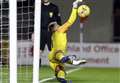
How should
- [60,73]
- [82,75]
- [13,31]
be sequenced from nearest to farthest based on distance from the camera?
[13,31] < [60,73] < [82,75]

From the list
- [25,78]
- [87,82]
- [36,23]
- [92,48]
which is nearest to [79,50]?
[92,48]

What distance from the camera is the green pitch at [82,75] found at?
34.6ft

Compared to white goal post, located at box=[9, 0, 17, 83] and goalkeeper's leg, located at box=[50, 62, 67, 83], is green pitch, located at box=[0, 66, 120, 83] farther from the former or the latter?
white goal post, located at box=[9, 0, 17, 83]

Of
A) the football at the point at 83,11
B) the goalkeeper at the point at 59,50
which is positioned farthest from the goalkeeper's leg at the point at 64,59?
the football at the point at 83,11

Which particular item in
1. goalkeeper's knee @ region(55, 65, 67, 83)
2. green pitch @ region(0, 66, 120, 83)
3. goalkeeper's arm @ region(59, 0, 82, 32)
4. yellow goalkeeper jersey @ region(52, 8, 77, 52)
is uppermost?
goalkeeper's arm @ region(59, 0, 82, 32)

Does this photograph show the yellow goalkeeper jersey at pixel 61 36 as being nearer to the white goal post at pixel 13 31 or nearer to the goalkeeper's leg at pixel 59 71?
the goalkeeper's leg at pixel 59 71

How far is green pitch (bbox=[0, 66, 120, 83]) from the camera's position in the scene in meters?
10.6

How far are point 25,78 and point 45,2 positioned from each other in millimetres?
1580

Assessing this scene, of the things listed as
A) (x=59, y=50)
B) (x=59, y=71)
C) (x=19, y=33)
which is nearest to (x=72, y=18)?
(x=59, y=50)

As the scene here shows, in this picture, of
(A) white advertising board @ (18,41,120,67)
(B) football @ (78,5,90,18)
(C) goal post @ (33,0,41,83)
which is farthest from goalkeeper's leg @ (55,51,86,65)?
(A) white advertising board @ (18,41,120,67)

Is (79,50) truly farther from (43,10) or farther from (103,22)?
(43,10)

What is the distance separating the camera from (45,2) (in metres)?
10.0

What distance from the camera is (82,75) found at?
13.2 metres

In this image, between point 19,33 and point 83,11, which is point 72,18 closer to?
point 83,11
